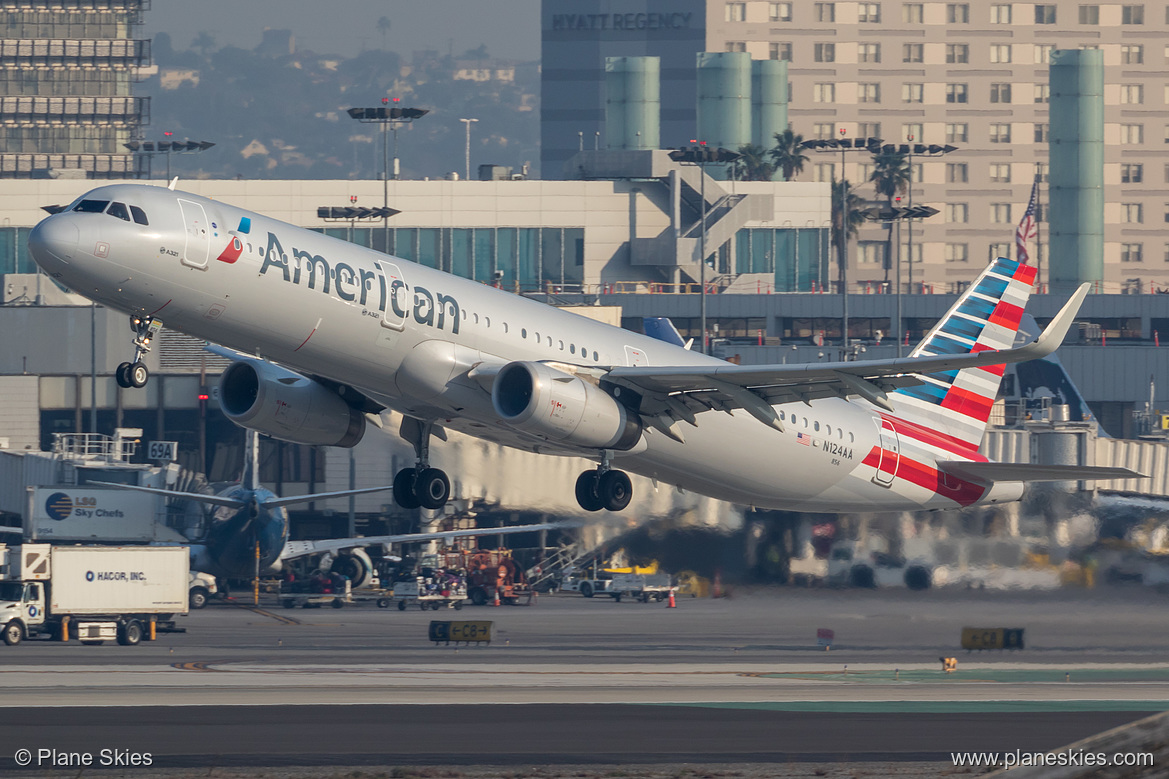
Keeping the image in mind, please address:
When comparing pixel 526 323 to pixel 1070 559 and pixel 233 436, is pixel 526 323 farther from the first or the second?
pixel 233 436

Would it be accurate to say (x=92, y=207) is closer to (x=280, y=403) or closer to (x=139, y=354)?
(x=139, y=354)

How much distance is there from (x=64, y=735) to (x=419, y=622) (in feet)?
114

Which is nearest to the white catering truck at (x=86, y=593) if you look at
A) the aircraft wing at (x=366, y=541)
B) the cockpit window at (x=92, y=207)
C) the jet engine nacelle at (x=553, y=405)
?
the aircraft wing at (x=366, y=541)

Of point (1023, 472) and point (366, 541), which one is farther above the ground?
point (1023, 472)

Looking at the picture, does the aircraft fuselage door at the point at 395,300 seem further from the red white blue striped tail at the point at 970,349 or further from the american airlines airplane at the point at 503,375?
the red white blue striped tail at the point at 970,349

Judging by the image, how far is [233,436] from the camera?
117688 mm

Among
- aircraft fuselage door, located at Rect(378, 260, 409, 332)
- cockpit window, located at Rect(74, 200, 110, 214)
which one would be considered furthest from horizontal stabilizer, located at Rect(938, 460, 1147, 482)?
cockpit window, located at Rect(74, 200, 110, 214)

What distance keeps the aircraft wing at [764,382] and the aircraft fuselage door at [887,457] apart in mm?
6155

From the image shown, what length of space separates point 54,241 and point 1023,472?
27.6m

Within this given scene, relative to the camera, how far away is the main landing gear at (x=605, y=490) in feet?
137

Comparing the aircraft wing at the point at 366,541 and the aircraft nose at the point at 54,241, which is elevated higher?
the aircraft nose at the point at 54,241

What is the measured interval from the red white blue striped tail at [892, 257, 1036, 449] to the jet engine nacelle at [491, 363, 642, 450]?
13011 mm

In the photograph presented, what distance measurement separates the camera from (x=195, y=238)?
35500mm

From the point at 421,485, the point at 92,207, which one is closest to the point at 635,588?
the point at 421,485
